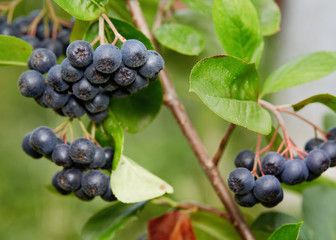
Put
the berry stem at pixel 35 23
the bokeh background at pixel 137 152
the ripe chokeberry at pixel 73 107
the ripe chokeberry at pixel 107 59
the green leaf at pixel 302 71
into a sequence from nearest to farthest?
the ripe chokeberry at pixel 107 59 → the ripe chokeberry at pixel 73 107 → the green leaf at pixel 302 71 → the berry stem at pixel 35 23 → the bokeh background at pixel 137 152

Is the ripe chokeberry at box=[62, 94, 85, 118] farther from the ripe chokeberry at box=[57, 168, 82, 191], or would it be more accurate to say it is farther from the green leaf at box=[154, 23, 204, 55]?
the green leaf at box=[154, 23, 204, 55]

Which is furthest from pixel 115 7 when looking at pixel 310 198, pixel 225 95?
pixel 310 198

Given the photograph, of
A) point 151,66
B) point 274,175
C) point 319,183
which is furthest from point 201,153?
point 319,183

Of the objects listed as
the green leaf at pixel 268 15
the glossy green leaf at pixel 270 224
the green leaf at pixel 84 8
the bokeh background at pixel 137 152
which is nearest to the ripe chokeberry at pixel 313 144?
the glossy green leaf at pixel 270 224

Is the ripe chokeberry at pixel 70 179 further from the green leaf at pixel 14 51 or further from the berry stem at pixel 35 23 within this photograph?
the berry stem at pixel 35 23

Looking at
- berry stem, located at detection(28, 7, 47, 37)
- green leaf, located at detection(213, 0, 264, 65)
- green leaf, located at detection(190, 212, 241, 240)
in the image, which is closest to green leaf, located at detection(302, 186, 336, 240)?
green leaf, located at detection(190, 212, 241, 240)

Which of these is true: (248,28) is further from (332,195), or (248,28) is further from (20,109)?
(20,109)
